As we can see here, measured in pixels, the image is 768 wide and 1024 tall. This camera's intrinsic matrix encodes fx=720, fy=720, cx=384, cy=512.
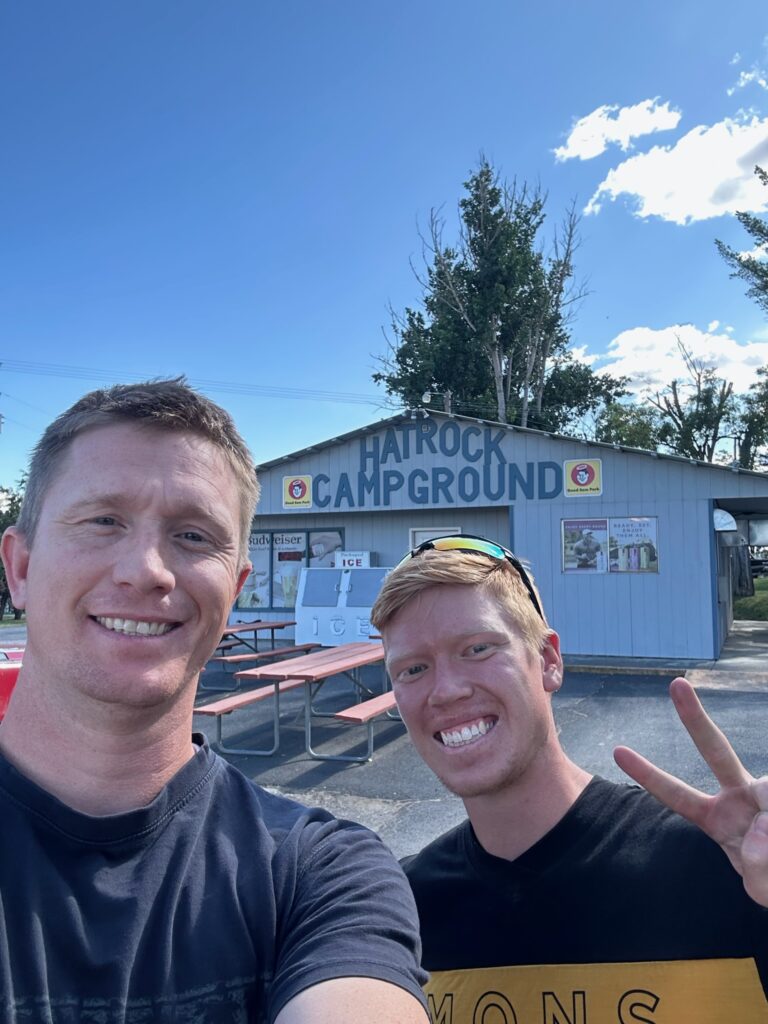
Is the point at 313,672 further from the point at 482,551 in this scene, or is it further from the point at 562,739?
the point at 482,551

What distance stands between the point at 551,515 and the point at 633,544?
1.56 metres

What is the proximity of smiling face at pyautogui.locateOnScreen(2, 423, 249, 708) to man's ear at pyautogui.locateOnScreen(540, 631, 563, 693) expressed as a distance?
0.96 metres

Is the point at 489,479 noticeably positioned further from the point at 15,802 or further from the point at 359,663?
the point at 15,802

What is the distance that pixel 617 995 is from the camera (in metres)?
1.54

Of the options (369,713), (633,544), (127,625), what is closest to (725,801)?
(127,625)

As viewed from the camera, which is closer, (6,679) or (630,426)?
(6,679)

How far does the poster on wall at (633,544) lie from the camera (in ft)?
42.0

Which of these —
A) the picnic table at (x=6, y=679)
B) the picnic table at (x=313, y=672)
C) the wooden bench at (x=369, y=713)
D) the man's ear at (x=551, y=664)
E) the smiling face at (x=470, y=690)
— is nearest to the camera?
the smiling face at (x=470, y=690)

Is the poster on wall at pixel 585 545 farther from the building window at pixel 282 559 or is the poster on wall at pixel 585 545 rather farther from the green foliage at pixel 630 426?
the green foliage at pixel 630 426

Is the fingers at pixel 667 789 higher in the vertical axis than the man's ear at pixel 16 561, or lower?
lower

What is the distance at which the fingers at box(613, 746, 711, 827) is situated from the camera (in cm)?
156

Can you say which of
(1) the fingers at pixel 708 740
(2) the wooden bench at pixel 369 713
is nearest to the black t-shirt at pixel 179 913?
(1) the fingers at pixel 708 740

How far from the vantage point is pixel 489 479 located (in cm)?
1413

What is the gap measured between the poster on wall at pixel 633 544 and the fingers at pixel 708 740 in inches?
469
